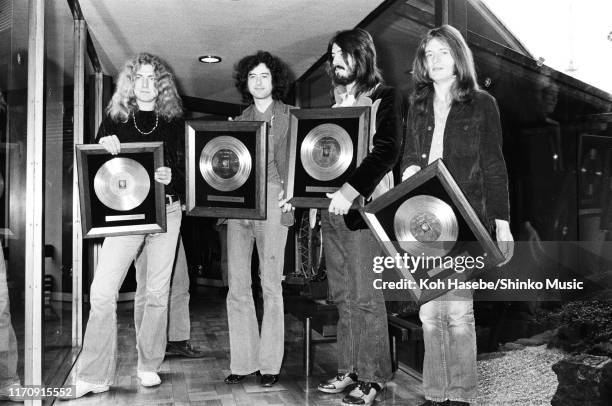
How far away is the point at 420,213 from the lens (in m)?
2.05

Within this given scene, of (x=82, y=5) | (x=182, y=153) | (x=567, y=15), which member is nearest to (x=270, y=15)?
(x=82, y=5)

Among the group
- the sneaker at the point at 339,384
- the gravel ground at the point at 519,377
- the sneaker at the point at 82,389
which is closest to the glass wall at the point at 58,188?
the sneaker at the point at 82,389

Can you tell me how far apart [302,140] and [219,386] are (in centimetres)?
118

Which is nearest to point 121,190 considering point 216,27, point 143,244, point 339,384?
point 143,244

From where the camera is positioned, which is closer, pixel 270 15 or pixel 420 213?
pixel 420 213

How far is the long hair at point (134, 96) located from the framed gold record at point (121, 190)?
0.20 metres

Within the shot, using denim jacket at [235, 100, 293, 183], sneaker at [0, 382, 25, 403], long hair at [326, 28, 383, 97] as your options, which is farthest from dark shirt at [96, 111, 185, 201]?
sneaker at [0, 382, 25, 403]

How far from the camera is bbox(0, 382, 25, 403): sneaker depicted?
2128 millimetres

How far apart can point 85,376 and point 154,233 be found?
2.19ft

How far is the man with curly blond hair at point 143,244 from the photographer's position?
8.72 ft

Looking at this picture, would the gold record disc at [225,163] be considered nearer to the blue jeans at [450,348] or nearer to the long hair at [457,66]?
the long hair at [457,66]

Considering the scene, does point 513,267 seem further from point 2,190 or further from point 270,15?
point 270,15

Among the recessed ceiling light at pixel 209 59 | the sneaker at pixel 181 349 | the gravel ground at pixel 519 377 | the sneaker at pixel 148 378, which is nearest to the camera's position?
the gravel ground at pixel 519 377

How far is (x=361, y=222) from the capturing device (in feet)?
7.86
